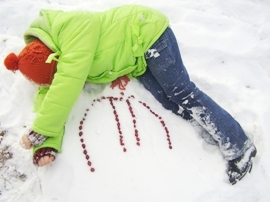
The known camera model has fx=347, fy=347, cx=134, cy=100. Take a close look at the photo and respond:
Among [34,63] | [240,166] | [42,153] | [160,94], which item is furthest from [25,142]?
[240,166]

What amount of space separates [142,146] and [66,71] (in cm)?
59

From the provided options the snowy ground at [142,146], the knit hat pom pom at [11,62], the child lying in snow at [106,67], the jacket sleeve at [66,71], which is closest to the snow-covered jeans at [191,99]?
the child lying in snow at [106,67]

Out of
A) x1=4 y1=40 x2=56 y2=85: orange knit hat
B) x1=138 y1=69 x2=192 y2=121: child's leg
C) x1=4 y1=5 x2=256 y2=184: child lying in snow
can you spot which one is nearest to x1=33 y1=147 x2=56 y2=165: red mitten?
x1=4 y1=5 x2=256 y2=184: child lying in snow

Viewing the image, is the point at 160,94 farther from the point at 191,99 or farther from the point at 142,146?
the point at 142,146

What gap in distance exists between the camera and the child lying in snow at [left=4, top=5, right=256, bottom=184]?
5.83ft

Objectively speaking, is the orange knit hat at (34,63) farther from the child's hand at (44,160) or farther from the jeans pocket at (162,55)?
the jeans pocket at (162,55)

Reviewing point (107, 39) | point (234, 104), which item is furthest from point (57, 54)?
point (234, 104)

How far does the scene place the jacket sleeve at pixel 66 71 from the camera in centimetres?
176

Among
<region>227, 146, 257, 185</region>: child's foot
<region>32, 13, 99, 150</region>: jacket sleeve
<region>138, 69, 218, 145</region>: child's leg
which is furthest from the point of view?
<region>138, 69, 218, 145</region>: child's leg

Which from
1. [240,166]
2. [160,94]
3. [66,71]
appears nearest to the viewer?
[66,71]

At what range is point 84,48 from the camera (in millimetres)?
1801

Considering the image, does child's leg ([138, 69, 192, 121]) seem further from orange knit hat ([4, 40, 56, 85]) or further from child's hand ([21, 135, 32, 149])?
child's hand ([21, 135, 32, 149])

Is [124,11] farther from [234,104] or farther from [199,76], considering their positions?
[234,104]

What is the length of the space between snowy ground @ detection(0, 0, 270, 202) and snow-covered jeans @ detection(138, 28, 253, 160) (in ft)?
0.40
